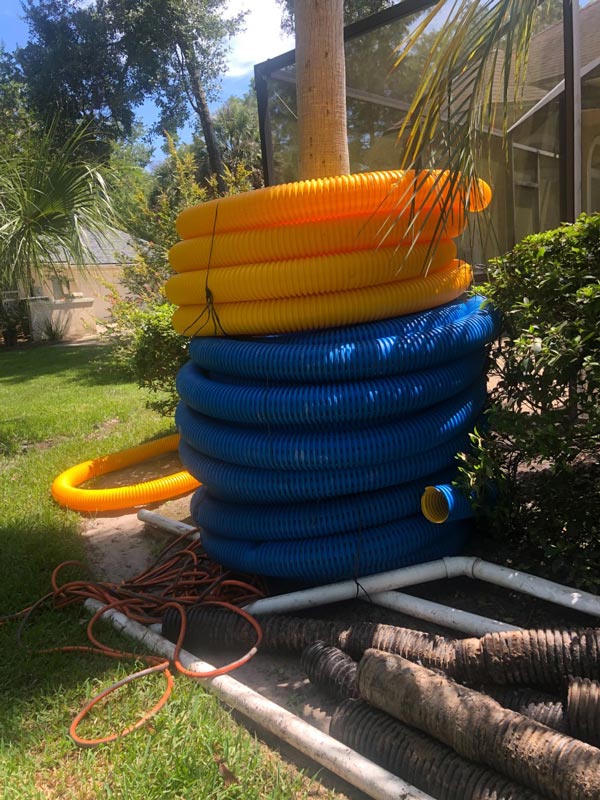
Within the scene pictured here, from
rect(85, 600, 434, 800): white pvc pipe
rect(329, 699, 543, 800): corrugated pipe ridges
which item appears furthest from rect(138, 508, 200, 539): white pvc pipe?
rect(329, 699, 543, 800): corrugated pipe ridges

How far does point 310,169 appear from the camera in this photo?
3.94 m

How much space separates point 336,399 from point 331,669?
125cm

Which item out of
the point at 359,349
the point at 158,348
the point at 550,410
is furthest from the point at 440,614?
the point at 158,348

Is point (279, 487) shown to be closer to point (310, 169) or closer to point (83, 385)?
point (310, 169)

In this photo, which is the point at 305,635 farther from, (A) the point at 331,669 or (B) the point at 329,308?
(B) the point at 329,308

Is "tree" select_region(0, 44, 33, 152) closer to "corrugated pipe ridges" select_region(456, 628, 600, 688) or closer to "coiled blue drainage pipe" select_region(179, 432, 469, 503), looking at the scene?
"coiled blue drainage pipe" select_region(179, 432, 469, 503)

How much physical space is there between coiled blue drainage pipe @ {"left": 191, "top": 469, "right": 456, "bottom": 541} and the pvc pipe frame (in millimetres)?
276

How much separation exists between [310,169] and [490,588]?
2609 mm

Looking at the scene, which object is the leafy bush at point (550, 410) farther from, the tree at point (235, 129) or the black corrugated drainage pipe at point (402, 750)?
the tree at point (235, 129)

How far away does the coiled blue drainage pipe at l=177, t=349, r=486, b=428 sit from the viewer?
10.6 ft

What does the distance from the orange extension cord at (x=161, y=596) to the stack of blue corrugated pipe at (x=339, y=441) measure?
0.18m

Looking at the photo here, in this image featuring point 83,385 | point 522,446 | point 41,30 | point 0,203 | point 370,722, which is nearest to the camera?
point 370,722

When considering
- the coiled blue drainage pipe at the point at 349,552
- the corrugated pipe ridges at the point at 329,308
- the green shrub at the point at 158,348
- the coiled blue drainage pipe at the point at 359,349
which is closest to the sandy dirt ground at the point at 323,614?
the coiled blue drainage pipe at the point at 349,552

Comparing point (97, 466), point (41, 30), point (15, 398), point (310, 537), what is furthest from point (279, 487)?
point (41, 30)
